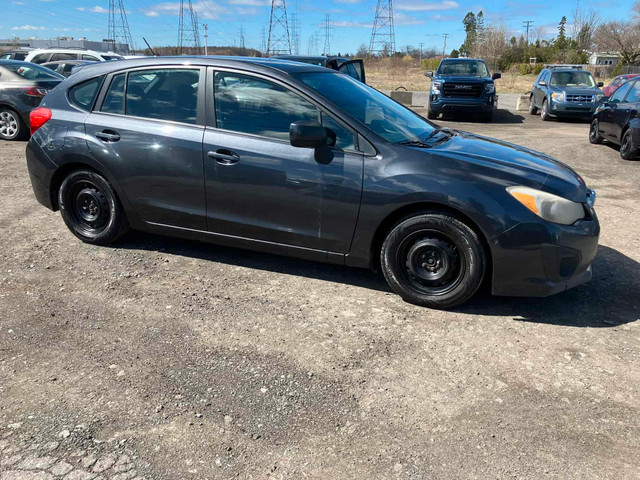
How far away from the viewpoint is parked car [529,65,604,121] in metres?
17.0

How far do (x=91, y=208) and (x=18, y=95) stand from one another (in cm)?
745

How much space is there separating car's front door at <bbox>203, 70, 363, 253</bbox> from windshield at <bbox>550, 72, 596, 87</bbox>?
52.8ft

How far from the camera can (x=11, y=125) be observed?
11320 millimetres

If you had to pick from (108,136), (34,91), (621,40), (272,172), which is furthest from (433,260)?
(621,40)

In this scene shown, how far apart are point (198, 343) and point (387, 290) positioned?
163cm

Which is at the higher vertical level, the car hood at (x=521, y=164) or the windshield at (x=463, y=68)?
the windshield at (x=463, y=68)

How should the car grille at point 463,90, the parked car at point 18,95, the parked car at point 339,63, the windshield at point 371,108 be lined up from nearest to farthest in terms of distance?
1. the windshield at point 371,108
2. the parked car at point 339,63
3. the parked car at point 18,95
4. the car grille at point 463,90

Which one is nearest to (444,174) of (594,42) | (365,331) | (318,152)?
(318,152)

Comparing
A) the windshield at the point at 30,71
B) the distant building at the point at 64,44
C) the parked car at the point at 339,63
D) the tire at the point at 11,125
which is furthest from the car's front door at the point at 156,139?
the distant building at the point at 64,44

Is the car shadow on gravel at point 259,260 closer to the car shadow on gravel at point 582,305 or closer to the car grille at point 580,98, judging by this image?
the car shadow on gravel at point 582,305

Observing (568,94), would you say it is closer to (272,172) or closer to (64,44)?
(272,172)

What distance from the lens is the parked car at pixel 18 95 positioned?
11031 mm

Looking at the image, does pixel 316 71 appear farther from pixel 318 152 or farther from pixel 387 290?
pixel 387 290

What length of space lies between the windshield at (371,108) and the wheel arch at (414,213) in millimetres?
577
